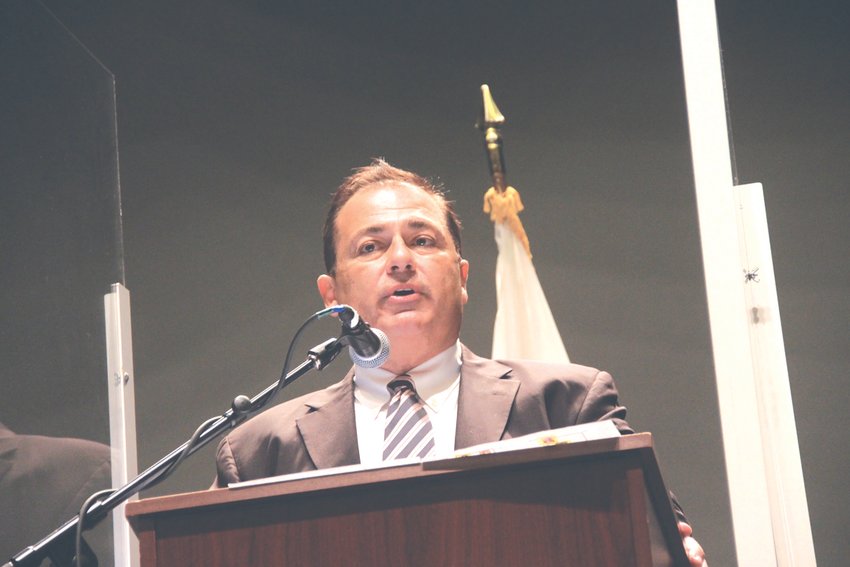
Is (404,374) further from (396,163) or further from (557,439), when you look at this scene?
(396,163)

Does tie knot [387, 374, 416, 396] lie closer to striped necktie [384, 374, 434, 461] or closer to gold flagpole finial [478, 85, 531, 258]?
striped necktie [384, 374, 434, 461]

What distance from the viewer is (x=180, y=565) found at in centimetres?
132

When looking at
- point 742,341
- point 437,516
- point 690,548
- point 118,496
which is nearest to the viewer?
point 437,516

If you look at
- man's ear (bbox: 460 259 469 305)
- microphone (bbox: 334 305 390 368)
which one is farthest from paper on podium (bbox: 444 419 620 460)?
man's ear (bbox: 460 259 469 305)

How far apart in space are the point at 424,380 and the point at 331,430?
0.28 meters

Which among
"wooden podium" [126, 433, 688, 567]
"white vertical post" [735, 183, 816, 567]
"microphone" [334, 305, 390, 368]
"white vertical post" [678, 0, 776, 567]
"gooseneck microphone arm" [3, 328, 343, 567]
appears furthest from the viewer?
"white vertical post" [735, 183, 816, 567]

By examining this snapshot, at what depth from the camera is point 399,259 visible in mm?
2369

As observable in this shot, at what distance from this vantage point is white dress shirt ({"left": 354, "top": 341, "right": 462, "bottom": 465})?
7.20ft

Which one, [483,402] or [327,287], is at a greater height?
[327,287]

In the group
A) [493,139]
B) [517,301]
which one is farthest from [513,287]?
[493,139]

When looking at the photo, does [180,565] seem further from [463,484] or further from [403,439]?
[403,439]

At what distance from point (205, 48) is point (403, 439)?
3.08m

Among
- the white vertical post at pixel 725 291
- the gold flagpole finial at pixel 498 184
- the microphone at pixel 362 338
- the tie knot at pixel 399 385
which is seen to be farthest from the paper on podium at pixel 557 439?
the gold flagpole finial at pixel 498 184

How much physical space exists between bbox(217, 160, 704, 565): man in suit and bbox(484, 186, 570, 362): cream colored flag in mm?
1128
